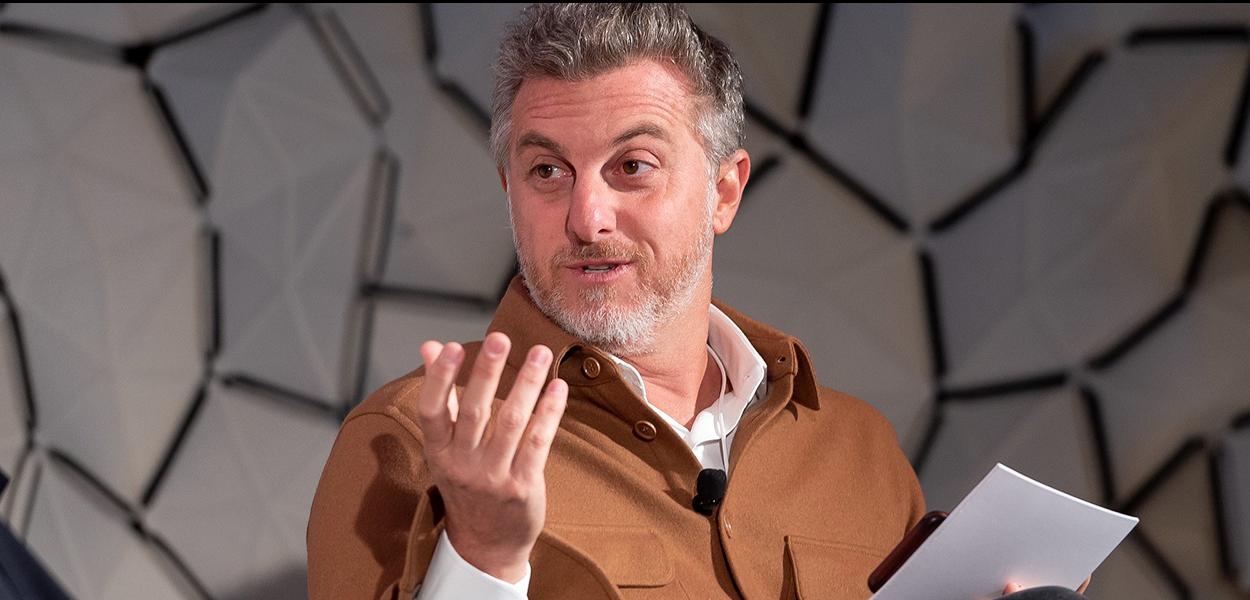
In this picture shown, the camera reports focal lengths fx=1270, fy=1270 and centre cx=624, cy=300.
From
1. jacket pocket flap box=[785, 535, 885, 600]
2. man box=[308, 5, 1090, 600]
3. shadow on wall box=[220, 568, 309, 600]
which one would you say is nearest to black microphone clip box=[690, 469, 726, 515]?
man box=[308, 5, 1090, 600]

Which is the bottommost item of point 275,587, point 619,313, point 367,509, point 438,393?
point 275,587

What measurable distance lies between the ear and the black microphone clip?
51 cm

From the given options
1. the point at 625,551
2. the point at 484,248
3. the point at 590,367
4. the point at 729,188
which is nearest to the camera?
the point at 625,551

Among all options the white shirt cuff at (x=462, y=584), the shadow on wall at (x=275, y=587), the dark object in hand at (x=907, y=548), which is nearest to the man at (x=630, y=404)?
the white shirt cuff at (x=462, y=584)

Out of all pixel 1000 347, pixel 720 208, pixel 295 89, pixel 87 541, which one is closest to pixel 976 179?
pixel 1000 347

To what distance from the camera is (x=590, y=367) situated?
1.74m

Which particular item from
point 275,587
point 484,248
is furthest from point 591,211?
point 275,587

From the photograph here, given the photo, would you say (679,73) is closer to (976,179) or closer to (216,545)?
(976,179)

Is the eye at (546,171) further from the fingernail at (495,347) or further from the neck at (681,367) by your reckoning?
the fingernail at (495,347)

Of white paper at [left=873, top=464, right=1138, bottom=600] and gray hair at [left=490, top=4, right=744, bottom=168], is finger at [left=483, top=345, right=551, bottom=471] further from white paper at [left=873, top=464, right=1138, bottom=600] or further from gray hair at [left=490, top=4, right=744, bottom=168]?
gray hair at [left=490, top=4, right=744, bottom=168]

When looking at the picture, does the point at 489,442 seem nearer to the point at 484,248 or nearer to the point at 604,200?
the point at 604,200

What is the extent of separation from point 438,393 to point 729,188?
95cm

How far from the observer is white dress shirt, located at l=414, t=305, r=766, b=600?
4.47 ft

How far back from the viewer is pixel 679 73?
6.29 ft
